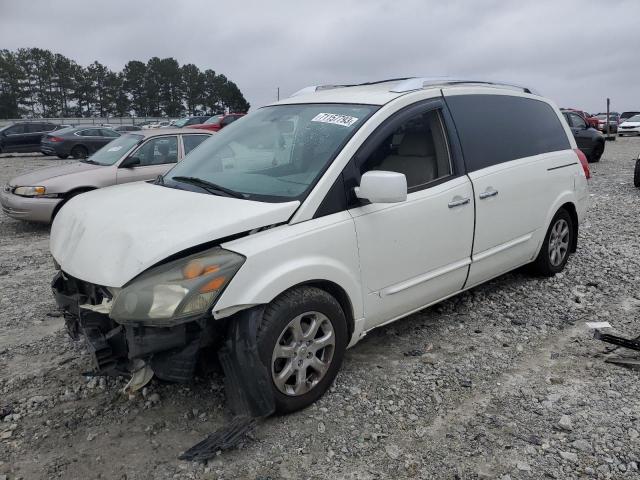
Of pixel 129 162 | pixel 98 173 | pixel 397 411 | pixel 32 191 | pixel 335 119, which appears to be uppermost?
pixel 335 119

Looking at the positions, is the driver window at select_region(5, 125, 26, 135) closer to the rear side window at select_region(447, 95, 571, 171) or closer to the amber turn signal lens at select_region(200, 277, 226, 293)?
the rear side window at select_region(447, 95, 571, 171)

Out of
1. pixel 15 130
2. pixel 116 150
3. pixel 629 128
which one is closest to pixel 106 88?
pixel 15 130

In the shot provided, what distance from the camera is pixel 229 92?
9400cm

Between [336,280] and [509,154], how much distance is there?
2147 mm

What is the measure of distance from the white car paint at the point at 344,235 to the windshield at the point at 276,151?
4.0 inches

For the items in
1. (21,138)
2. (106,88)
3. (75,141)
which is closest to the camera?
(75,141)

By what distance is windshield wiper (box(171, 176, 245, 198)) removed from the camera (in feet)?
10.9

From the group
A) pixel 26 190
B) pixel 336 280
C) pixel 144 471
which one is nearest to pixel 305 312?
pixel 336 280

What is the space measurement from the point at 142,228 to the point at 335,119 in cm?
145

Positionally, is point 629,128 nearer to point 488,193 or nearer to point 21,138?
point 21,138

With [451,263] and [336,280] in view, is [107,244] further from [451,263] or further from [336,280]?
[451,263]

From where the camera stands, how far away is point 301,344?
10.1 ft

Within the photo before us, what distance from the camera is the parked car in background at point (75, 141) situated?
2214 cm

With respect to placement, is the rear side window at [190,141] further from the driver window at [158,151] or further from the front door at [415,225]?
the front door at [415,225]
